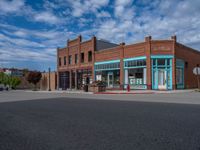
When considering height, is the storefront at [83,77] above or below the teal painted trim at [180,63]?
below

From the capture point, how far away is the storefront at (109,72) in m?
35.9

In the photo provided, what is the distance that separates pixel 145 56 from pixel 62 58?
78.6 ft

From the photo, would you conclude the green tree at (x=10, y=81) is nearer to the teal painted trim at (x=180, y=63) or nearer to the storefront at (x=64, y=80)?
the storefront at (x=64, y=80)

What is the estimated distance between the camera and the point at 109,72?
124ft

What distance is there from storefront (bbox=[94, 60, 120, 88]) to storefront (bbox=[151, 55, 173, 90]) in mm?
6867

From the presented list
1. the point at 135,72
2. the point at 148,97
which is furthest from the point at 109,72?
the point at 148,97

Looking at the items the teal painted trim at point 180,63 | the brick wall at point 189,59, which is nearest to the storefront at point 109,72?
the teal painted trim at point 180,63

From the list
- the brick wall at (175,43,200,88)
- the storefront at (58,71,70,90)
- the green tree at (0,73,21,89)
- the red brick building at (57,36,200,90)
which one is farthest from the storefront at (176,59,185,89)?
the green tree at (0,73,21,89)

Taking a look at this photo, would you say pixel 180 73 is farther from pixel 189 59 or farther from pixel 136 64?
pixel 136 64

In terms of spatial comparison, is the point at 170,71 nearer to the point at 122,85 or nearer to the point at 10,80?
the point at 122,85

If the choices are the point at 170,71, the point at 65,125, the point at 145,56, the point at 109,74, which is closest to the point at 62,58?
the point at 109,74

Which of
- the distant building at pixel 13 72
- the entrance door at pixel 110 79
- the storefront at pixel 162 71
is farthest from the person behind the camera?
the distant building at pixel 13 72

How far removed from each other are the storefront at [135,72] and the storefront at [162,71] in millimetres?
1630

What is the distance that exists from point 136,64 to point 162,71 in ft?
13.6
